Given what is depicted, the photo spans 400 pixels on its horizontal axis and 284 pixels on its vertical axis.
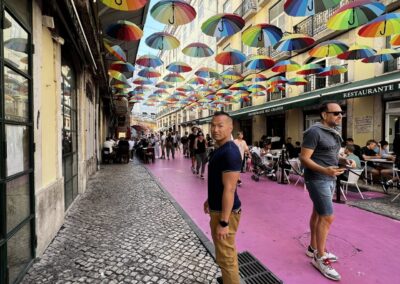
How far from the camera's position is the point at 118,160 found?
14.3m

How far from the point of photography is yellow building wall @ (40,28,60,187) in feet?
11.5

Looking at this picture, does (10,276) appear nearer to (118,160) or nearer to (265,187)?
(265,187)

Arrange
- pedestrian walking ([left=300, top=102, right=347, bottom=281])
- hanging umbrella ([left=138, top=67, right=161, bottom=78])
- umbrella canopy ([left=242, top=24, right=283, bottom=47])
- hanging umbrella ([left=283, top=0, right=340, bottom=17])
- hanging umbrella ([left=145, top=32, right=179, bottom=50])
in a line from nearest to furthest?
pedestrian walking ([left=300, top=102, right=347, bottom=281]) → hanging umbrella ([left=283, top=0, right=340, bottom=17]) → umbrella canopy ([left=242, top=24, right=283, bottom=47]) → hanging umbrella ([left=145, top=32, right=179, bottom=50]) → hanging umbrella ([left=138, top=67, right=161, bottom=78])

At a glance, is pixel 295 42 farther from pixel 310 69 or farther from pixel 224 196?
pixel 224 196

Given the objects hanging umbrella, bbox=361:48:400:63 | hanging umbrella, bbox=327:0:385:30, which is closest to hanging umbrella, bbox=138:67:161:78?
hanging umbrella, bbox=327:0:385:30

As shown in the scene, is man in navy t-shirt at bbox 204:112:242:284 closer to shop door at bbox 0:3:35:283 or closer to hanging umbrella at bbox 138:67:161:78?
shop door at bbox 0:3:35:283

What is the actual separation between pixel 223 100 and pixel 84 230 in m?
16.2

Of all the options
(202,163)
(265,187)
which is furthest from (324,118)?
(202,163)

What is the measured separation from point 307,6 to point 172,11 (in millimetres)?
3071

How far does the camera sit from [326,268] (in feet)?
9.02

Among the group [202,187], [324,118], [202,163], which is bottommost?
[202,187]

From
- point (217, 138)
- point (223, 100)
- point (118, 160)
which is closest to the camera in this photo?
point (217, 138)

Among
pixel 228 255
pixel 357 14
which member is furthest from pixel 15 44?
pixel 357 14

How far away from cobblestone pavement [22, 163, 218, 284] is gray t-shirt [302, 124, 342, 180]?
1.78 m
